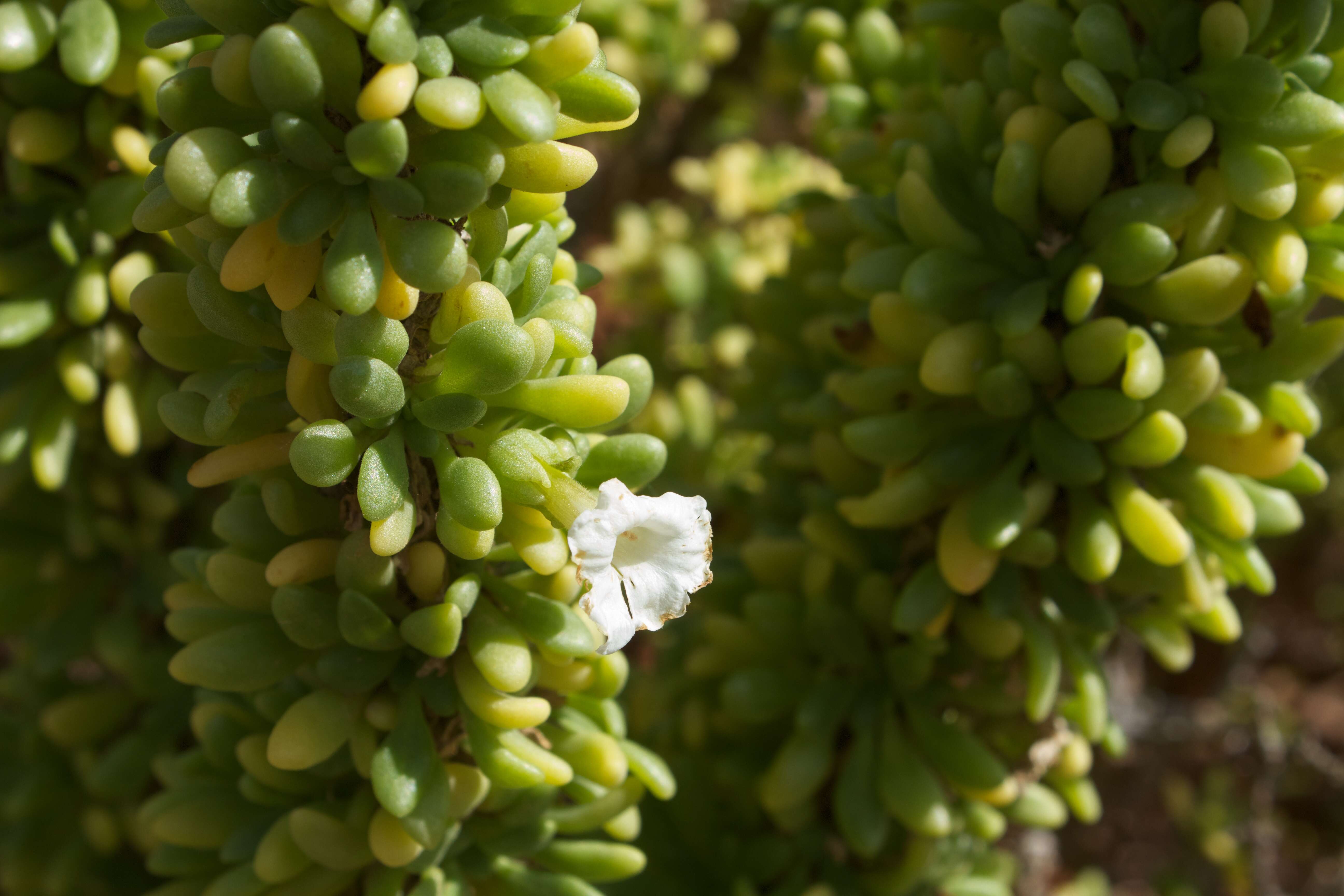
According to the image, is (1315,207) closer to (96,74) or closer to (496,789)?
(496,789)

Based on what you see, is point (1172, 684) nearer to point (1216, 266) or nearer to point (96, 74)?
point (1216, 266)

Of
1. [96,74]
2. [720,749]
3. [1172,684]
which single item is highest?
[96,74]

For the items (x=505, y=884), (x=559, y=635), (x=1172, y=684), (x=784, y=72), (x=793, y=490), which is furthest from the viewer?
(x=1172, y=684)

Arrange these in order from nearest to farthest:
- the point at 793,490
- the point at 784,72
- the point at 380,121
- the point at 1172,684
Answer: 1. the point at 380,121
2. the point at 793,490
3. the point at 784,72
4. the point at 1172,684

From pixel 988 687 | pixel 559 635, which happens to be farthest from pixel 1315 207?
pixel 559 635

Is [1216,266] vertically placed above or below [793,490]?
above

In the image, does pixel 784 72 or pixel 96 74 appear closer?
pixel 96 74
